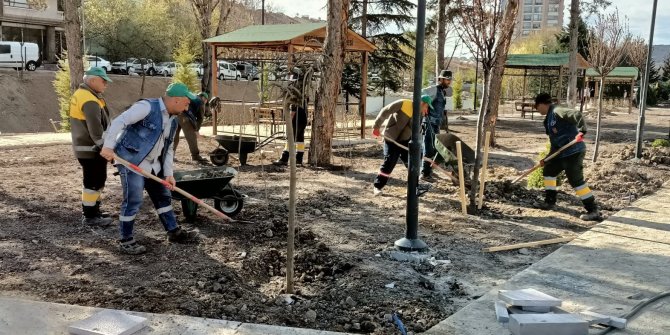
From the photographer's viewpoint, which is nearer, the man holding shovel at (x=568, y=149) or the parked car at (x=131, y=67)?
the man holding shovel at (x=568, y=149)

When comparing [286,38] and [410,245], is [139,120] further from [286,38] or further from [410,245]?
[286,38]

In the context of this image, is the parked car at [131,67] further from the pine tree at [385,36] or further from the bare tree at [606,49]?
the bare tree at [606,49]

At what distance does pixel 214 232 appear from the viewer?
6.07 m

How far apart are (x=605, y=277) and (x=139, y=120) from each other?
13.6 feet

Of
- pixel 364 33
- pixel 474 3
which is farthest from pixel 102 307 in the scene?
pixel 364 33

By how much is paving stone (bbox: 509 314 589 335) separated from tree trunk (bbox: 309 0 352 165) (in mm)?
6979

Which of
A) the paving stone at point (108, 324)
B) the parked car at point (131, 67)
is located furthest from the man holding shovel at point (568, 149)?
the parked car at point (131, 67)

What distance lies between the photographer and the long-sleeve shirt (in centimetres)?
500

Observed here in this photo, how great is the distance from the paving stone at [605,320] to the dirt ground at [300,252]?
0.88 m

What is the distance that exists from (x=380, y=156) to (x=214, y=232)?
7072 mm

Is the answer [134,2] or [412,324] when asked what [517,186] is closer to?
[412,324]

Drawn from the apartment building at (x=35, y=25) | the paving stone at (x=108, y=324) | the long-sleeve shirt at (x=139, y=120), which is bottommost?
the paving stone at (x=108, y=324)

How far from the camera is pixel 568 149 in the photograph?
7262mm

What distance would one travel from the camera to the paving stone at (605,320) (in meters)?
3.78
